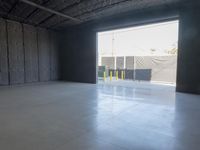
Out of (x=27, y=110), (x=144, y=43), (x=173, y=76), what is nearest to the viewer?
(x=27, y=110)

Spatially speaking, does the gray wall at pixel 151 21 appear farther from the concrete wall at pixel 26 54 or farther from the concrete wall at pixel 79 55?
the concrete wall at pixel 26 54

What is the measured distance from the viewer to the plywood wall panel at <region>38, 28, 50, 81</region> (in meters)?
8.70

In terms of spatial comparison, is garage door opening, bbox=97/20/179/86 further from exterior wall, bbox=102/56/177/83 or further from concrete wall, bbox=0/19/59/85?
concrete wall, bbox=0/19/59/85

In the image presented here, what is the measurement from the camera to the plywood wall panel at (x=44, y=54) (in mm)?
8695

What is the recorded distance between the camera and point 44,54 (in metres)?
8.92

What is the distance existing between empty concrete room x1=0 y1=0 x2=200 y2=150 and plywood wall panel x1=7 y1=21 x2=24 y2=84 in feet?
0.16

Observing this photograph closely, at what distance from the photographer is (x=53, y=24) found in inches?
327

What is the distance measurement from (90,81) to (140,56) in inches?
172

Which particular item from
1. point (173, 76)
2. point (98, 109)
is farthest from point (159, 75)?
point (98, 109)

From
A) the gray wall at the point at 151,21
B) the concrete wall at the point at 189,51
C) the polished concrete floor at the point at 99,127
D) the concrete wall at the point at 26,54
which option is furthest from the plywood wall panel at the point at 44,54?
the concrete wall at the point at 189,51

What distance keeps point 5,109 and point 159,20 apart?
6.32 metres

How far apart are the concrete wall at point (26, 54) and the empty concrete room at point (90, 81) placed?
46 mm

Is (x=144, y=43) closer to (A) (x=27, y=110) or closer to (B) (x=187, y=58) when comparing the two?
(B) (x=187, y=58)

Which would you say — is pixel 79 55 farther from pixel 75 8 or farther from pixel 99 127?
pixel 99 127
